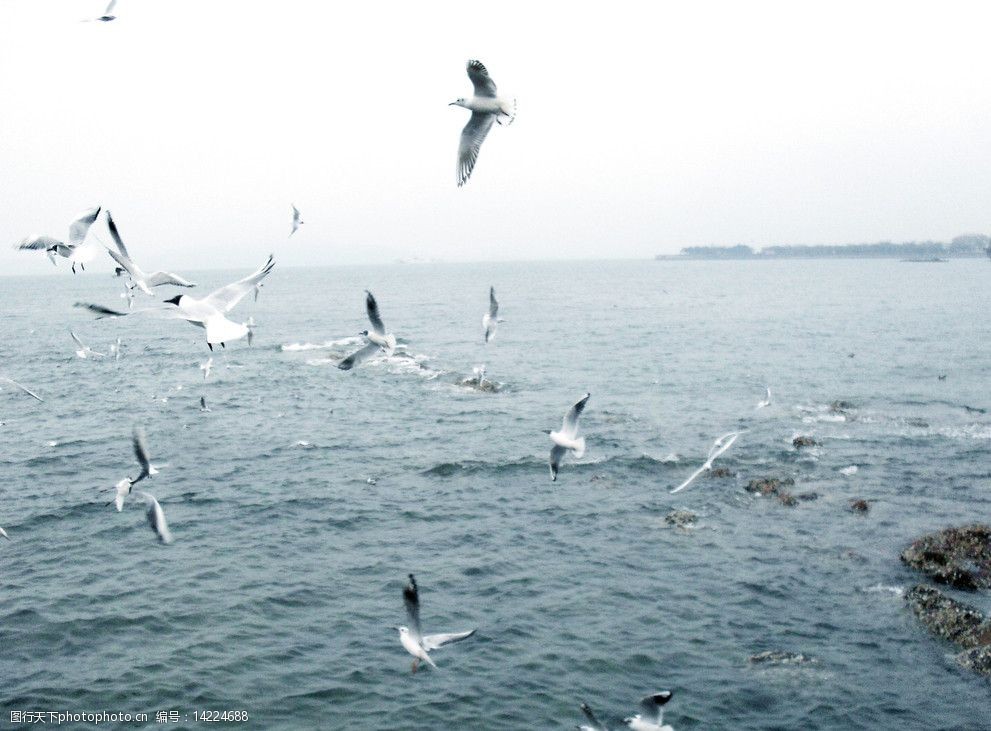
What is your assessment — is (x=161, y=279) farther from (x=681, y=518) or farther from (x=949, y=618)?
(x=681, y=518)

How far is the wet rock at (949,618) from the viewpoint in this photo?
14617mm

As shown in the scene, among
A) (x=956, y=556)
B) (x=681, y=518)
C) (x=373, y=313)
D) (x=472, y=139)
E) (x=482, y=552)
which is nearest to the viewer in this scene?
(x=472, y=139)

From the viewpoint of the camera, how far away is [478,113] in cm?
919

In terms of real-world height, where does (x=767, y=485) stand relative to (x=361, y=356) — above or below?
below

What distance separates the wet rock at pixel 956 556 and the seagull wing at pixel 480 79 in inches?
598

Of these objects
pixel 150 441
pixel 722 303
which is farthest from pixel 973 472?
pixel 722 303

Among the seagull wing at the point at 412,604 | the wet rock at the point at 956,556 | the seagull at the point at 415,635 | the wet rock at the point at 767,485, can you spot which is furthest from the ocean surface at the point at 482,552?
the seagull wing at the point at 412,604

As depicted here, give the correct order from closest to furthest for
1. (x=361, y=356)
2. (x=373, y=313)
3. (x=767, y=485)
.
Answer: (x=373, y=313), (x=361, y=356), (x=767, y=485)

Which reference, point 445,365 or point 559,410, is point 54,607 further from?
point 445,365

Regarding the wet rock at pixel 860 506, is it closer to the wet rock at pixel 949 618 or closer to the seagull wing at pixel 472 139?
the wet rock at pixel 949 618

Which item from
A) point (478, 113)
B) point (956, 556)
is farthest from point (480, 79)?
point (956, 556)

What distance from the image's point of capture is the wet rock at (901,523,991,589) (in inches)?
669

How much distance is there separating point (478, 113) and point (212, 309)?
→ 12.6 ft

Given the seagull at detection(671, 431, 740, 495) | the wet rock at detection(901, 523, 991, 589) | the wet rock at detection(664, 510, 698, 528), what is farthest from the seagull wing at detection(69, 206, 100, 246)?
the wet rock at detection(901, 523, 991, 589)
